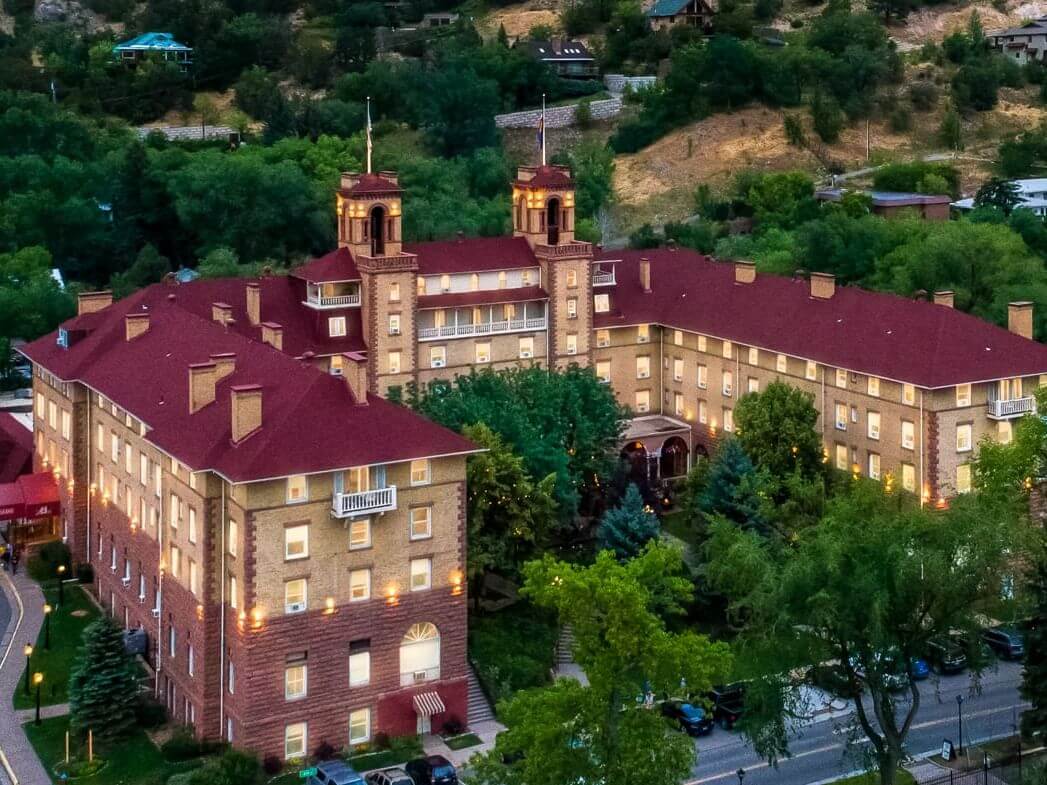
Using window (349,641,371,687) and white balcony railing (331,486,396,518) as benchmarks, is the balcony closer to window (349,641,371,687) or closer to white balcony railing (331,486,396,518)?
white balcony railing (331,486,396,518)

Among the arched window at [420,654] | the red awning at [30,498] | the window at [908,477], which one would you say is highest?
the window at [908,477]

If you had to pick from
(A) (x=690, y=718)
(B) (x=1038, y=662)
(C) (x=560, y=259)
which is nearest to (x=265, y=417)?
(A) (x=690, y=718)

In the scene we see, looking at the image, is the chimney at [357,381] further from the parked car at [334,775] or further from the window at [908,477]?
the window at [908,477]

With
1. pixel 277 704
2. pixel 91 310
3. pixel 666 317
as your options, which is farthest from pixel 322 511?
pixel 666 317

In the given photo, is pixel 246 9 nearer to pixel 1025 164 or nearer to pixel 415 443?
pixel 1025 164

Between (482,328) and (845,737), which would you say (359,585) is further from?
(482,328)

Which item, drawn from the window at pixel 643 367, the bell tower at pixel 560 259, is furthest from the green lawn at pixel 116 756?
the window at pixel 643 367
